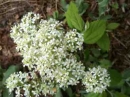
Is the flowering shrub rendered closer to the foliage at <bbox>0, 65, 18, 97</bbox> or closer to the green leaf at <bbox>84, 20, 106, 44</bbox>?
the green leaf at <bbox>84, 20, 106, 44</bbox>

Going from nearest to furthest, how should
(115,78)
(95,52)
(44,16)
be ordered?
(115,78), (95,52), (44,16)

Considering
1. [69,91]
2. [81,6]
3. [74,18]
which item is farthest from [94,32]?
[69,91]

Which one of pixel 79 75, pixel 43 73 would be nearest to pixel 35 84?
pixel 43 73

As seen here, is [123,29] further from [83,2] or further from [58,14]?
[58,14]

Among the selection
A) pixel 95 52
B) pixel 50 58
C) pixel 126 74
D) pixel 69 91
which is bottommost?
pixel 69 91

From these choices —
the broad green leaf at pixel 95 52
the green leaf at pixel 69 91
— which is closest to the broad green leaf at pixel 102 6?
the broad green leaf at pixel 95 52

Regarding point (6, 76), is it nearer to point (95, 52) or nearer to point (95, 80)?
point (95, 52)

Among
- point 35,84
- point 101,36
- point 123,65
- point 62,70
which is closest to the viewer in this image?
point 62,70
